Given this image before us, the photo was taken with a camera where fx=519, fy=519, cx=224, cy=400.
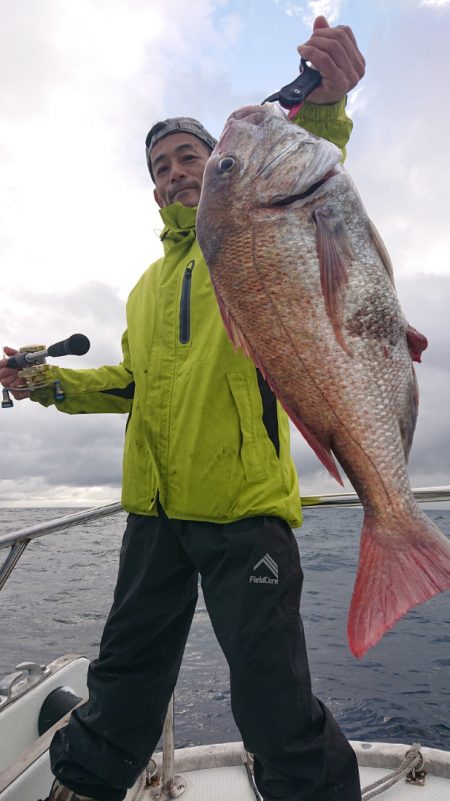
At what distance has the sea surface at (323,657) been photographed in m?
5.95

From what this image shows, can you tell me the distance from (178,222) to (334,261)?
1.08 m

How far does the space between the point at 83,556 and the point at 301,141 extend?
30.6m

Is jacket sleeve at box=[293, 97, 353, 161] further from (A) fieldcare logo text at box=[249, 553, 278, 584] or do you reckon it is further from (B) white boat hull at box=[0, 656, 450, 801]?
(B) white boat hull at box=[0, 656, 450, 801]

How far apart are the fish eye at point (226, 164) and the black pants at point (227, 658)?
1224mm

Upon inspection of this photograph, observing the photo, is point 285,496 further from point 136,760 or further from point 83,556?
point 83,556

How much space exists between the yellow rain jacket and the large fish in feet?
0.80

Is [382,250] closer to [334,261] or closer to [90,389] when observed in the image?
[334,261]

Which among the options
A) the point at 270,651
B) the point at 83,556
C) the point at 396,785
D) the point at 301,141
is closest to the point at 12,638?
the point at 396,785

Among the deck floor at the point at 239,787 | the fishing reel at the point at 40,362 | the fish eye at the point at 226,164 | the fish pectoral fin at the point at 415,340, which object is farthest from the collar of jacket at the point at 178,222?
the deck floor at the point at 239,787

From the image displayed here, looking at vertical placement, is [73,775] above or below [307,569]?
above

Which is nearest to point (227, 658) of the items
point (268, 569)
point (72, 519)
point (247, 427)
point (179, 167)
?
point (268, 569)

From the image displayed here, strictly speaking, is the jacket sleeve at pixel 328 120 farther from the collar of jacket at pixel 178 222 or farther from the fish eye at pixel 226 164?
the collar of jacket at pixel 178 222

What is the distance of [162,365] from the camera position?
7.07 feet

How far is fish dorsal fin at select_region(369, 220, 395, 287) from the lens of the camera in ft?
5.36
